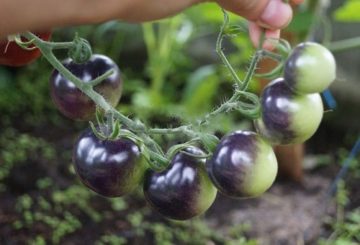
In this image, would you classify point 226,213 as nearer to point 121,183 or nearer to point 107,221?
point 107,221

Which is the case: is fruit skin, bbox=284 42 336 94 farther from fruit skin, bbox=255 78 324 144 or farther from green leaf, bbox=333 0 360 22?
green leaf, bbox=333 0 360 22

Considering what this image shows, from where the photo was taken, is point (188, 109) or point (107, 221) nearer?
point (107, 221)

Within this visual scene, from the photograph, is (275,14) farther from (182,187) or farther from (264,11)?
(182,187)

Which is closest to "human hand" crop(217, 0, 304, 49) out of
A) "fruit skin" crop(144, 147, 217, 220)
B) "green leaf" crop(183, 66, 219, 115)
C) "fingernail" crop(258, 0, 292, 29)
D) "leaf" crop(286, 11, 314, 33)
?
"fingernail" crop(258, 0, 292, 29)

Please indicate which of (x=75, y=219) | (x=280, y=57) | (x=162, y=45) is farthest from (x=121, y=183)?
Answer: (x=162, y=45)

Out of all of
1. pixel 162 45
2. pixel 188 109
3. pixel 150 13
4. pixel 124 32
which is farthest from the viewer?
pixel 124 32

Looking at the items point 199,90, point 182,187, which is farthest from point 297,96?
point 199,90
